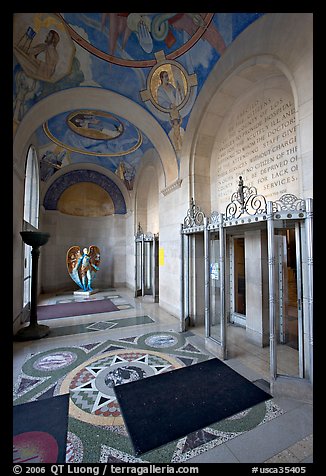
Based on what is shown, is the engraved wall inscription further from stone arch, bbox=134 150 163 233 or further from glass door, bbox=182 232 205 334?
stone arch, bbox=134 150 163 233

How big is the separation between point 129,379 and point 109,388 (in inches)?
13.6

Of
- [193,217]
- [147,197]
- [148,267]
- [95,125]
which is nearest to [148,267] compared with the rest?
[148,267]

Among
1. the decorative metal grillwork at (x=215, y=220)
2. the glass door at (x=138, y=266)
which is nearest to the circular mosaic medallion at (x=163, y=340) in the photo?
the decorative metal grillwork at (x=215, y=220)

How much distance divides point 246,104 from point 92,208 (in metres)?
10.6

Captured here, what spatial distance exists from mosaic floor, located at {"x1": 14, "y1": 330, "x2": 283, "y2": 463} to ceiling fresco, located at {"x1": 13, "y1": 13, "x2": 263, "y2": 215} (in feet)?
18.0

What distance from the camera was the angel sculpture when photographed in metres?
10.8

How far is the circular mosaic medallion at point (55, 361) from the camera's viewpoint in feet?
12.6

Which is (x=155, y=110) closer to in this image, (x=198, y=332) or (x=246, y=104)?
(x=246, y=104)

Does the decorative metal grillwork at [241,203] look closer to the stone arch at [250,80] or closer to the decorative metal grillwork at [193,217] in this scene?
the stone arch at [250,80]

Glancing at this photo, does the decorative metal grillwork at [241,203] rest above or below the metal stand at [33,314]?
above

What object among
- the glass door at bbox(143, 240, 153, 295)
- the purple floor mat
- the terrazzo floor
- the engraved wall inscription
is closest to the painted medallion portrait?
the engraved wall inscription

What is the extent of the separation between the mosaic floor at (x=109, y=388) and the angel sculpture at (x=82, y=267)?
6.38 m
